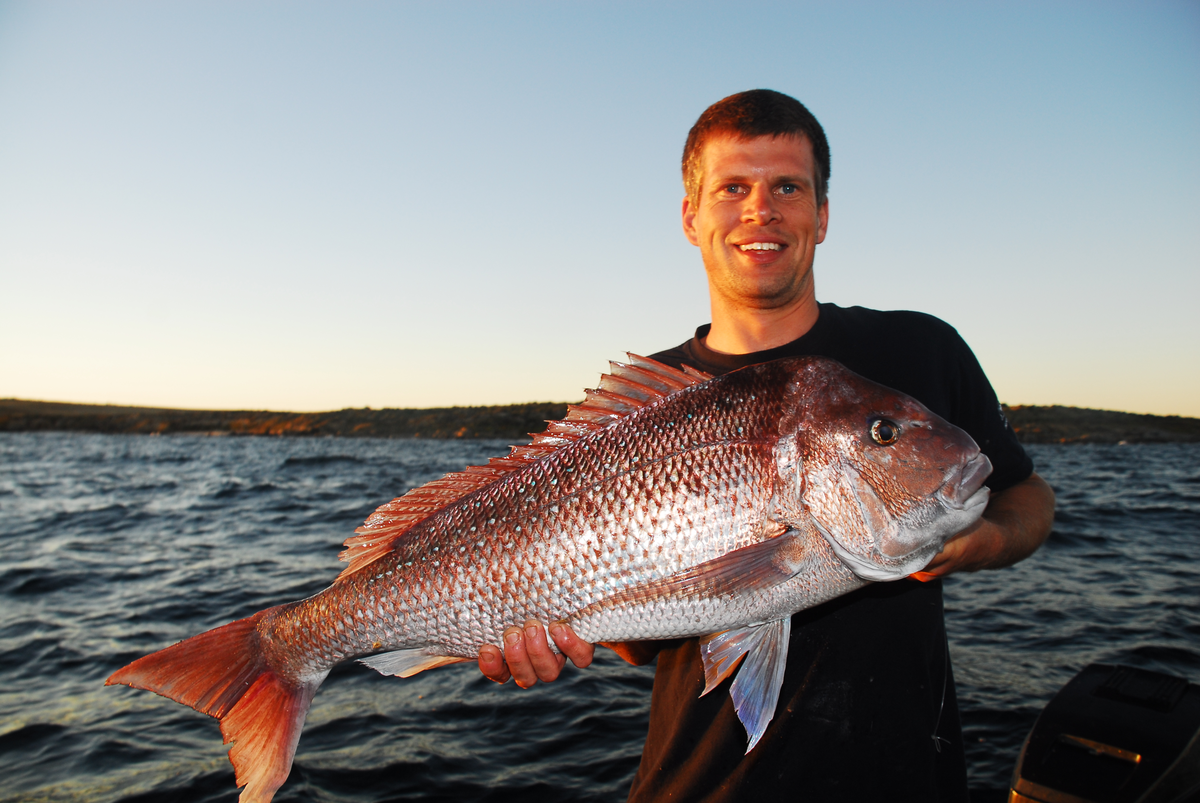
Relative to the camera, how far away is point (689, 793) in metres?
Answer: 2.48

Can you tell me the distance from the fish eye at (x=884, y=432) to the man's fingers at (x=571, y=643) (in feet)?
3.82

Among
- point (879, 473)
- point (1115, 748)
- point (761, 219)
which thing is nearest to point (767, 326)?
point (761, 219)

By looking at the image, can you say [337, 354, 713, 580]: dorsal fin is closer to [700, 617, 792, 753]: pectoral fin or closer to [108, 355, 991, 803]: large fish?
[108, 355, 991, 803]: large fish

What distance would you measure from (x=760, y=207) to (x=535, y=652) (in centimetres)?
195

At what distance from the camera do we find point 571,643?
89.7 inches

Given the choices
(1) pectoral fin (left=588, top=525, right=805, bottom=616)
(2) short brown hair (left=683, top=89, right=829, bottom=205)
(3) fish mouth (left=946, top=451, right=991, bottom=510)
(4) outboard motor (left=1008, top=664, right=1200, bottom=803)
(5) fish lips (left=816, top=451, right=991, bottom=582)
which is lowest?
(4) outboard motor (left=1008, top=664, right=1200, bottom=803)

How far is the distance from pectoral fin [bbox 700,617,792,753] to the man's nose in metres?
1.59

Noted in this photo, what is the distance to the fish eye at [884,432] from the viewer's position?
2178 millimetres

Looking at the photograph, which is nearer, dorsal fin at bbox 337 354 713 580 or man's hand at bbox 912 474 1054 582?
man's hand at bbox 912 474 1054 582

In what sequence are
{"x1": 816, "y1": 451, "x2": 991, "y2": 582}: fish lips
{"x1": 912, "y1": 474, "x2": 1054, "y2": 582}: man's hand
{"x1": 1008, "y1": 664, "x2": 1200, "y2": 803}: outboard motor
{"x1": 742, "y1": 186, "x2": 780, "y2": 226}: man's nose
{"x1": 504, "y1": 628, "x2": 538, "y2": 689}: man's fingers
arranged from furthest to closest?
{"x1": 1008, "y1": 664, "x2": 1200, "y2": 803}: outboard motor
{"x1": 742, "y1": 186, "x2": 780, "y2": 226}: man's nose
{"x1": 504, "y1": 628, "x2": 538, "y2": 689}: man's fingers
{"x1": 912, "y1": 474, "x2": 1054, "y2": 582}: man's hand
{"x1": 816, "y1": 451, "x2": 991, "y2": 582}: fish lips

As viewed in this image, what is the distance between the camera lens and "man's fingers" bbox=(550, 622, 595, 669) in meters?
2.26

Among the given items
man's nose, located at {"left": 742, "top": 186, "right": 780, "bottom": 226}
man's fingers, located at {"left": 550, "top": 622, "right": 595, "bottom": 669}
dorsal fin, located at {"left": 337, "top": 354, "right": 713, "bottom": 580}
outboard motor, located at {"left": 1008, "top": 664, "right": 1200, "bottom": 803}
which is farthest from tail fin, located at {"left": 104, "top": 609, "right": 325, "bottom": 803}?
outboard motor, located at {"left": 1008, "top": 664, "right": 1200, "bottom": 803}

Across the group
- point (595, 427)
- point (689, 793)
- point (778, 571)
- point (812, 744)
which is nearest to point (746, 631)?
point (778, 571)

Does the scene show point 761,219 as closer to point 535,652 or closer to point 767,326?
point 767,326
